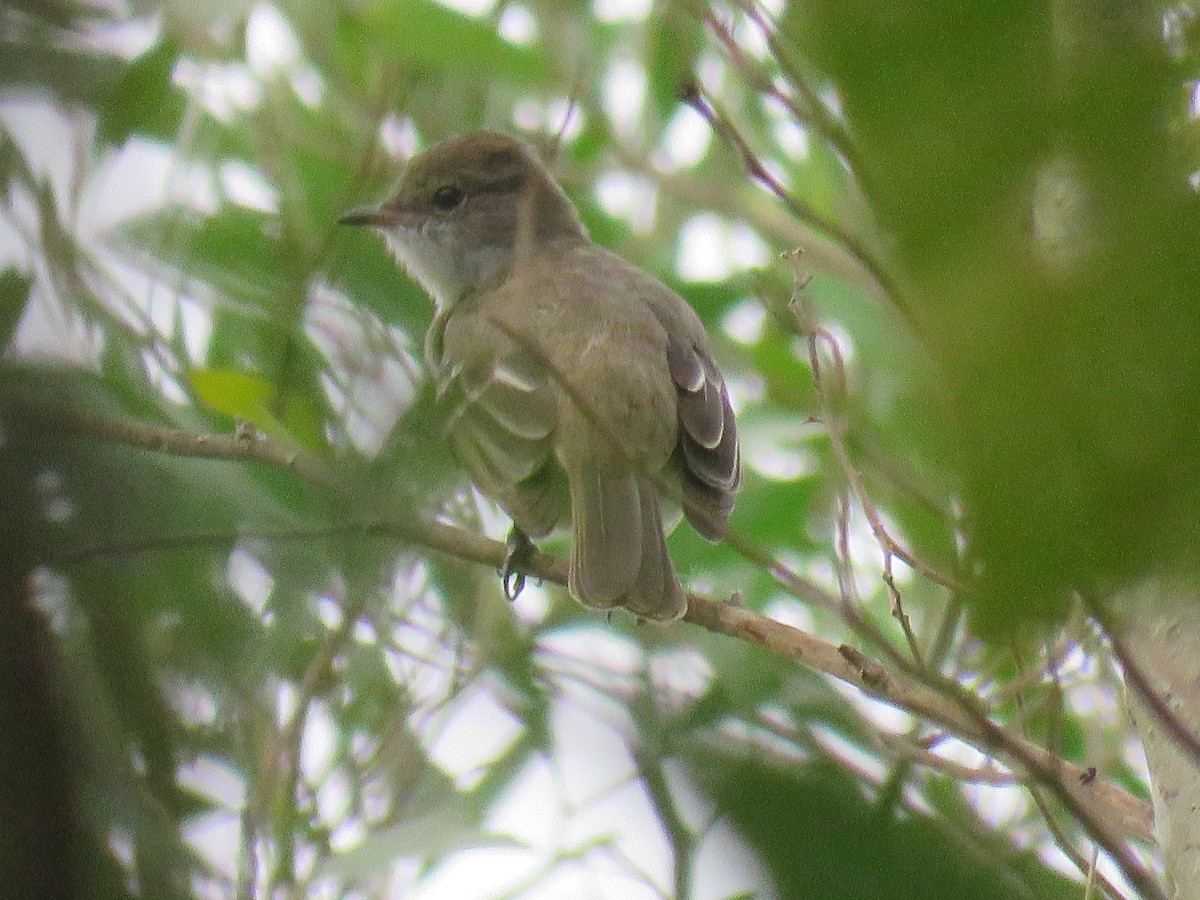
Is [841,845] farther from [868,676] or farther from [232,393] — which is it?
[868,676]

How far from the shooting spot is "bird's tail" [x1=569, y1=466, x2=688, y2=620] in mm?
3014

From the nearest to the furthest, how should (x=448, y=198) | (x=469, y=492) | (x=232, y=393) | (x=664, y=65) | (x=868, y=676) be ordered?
(x=469, y=492) < (x=232, y=393) < (x=868, y=676) < (x=664, y=65) < (x=448, y=198)

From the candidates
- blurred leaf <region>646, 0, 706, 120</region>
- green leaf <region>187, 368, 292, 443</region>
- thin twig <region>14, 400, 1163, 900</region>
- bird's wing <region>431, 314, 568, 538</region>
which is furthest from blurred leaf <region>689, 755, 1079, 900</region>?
bird's wing <region>431, 314, 568, 538</region>

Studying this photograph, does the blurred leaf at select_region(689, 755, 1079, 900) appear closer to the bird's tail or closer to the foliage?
the foliage

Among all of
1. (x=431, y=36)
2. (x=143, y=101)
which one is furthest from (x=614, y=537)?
(x=143, y=101)

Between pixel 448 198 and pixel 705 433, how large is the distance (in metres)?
1.90

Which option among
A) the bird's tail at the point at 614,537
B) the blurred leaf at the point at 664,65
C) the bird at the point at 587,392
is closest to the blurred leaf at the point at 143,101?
the blurred leaf at the point at 664,65

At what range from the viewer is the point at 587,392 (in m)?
3.60

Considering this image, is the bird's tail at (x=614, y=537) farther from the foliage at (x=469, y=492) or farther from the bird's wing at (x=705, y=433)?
the foliage at (x=469, y=492)

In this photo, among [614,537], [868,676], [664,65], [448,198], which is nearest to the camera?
[868,676]

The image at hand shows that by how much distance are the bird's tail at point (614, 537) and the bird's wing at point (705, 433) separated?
0.45 ft

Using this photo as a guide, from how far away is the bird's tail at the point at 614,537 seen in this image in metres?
3.01

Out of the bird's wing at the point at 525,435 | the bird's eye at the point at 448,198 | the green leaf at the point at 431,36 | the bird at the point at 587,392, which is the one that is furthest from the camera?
the bird's eye at the point at 448,198

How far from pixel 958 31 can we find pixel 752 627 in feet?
6.54
